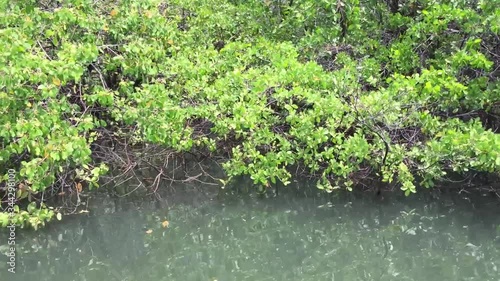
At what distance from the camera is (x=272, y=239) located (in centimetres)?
478

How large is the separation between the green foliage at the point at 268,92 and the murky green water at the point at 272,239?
1.08 ft

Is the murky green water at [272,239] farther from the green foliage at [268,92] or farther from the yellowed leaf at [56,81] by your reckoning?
the yellowed leaf at [56,81]

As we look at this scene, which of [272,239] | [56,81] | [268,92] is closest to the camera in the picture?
[56,81]

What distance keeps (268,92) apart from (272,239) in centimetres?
150

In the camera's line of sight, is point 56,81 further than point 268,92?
No

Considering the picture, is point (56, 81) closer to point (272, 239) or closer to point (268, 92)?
point (268, 92)

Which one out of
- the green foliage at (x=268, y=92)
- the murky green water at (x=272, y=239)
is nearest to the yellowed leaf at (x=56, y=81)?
the green foliage at (x=268, y=92)

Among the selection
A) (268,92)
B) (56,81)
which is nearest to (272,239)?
(268,92)

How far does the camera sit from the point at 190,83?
5.48 metres

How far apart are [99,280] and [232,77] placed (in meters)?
2.30

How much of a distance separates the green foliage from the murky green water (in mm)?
328

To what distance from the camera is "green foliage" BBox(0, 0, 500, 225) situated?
4402 mm

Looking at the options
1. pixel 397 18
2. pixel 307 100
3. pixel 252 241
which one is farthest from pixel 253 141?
pixel 397 18

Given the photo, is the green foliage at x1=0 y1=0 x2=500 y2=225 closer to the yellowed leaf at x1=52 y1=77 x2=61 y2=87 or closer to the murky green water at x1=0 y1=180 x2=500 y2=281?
the yellowed leaf at x1=52 y1=77 x2=61 y2=87
